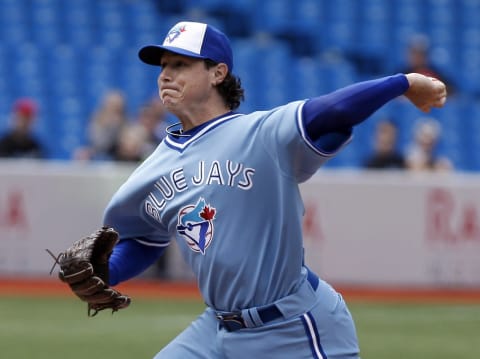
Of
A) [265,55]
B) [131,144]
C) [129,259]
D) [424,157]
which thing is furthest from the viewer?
[265,55]

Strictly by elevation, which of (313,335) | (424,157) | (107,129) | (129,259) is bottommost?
(424,157)

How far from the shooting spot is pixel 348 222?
1285cm

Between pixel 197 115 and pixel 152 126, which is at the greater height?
pixel 197 115

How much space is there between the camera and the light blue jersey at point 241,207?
462 centimetres

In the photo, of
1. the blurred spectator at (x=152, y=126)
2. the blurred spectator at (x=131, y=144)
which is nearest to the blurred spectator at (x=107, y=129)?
the blurred spectator at (x=131, y=144)

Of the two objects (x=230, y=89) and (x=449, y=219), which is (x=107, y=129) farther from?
(x=230, y=89)

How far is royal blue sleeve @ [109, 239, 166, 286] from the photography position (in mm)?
5133

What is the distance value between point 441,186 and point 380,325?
9.69ft

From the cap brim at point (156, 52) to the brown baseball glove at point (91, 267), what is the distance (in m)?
0.75

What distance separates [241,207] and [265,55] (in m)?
12.3

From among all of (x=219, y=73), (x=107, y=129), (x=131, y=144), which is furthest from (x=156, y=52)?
(x=107, y=129)

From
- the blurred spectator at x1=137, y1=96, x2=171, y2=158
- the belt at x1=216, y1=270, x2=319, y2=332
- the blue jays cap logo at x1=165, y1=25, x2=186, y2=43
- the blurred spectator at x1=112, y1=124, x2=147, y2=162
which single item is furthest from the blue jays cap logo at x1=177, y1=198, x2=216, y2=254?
the blurred spectator at x1=112, y1=124, x2=147, y2=162

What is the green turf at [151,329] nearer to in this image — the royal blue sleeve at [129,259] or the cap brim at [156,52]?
the royal blue sleeve at [129,259]

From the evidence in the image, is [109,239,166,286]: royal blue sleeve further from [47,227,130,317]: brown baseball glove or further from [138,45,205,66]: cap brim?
[138,45,205,66]: cap brim
